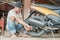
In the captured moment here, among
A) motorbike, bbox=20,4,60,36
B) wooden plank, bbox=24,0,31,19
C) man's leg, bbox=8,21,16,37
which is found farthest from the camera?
wooden plank, bbox=24,0,31,19

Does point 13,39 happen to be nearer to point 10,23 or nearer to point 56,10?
point 10,23

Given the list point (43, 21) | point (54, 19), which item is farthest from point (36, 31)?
point (54, 19)

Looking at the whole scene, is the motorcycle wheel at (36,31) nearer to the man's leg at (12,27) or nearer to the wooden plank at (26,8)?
the man's leg at (12,27)

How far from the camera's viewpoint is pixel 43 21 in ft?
33.8

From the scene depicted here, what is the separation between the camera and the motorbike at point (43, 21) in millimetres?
10211

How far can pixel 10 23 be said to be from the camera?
9719 mm

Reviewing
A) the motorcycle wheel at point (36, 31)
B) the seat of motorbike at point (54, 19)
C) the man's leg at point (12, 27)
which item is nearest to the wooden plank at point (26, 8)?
the motorcycle wheel at point (36, 31)

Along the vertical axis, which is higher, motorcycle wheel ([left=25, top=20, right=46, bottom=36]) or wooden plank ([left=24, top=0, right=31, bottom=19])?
wooden plank ([left=24, top=0, right=31, bottom=19])

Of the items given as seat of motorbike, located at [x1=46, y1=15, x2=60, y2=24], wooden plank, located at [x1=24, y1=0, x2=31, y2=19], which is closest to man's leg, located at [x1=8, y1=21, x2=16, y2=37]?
seat of motorbike, located at [x1=46, y1=15, x2=60, y2=24]

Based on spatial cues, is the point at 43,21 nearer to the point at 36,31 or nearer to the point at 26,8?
the point at 36,31

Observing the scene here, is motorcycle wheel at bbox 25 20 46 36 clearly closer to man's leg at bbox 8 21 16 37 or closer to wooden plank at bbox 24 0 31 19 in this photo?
man's leg at bbox 8 21 16 37

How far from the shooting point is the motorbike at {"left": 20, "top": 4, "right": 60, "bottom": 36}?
33.5 ft

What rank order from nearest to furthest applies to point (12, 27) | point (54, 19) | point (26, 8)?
point (12, 27) → point (54, 19) → point (26, 8)

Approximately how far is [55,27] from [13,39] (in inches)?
73.0
